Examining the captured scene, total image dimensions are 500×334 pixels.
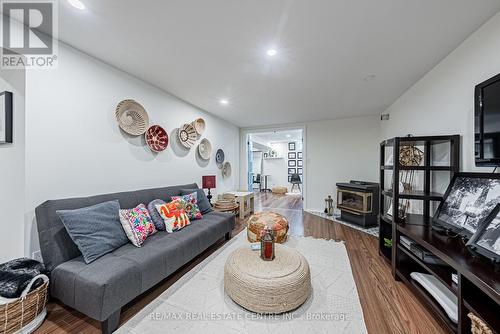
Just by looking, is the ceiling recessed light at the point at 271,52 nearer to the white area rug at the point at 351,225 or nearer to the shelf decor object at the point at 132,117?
the shelf decor object at the point at 132,117

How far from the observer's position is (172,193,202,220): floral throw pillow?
2.77 meters

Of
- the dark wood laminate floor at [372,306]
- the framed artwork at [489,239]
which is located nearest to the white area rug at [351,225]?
the dark wood laminate floor at [372,306]

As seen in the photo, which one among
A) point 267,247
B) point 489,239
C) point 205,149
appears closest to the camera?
point 489,239

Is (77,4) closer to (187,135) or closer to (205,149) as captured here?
(187,135)

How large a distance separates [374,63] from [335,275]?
252 cm

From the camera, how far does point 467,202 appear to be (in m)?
1.59

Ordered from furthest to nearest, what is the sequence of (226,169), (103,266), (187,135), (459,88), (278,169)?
(278,169), (226,169), (187,135), (459,88), (103,266)

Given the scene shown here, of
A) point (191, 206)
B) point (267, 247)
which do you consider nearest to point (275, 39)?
point (267, 247)

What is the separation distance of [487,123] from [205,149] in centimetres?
389

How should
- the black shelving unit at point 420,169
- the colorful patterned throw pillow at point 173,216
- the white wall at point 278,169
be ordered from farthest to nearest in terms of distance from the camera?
the white wall at point 278,169 → the colorful patterned throw pillow at point 173,216 → the black shelving unit at point 420,169

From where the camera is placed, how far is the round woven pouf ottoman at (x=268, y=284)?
150 cm

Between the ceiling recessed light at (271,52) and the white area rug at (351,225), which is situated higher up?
the ceiling recessed light at (271,52)

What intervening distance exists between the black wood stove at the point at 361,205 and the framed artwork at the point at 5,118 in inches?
195

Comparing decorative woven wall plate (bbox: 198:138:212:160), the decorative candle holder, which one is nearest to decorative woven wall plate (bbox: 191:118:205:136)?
decorative woven wall plate (bbox: 198:138:212:160)
